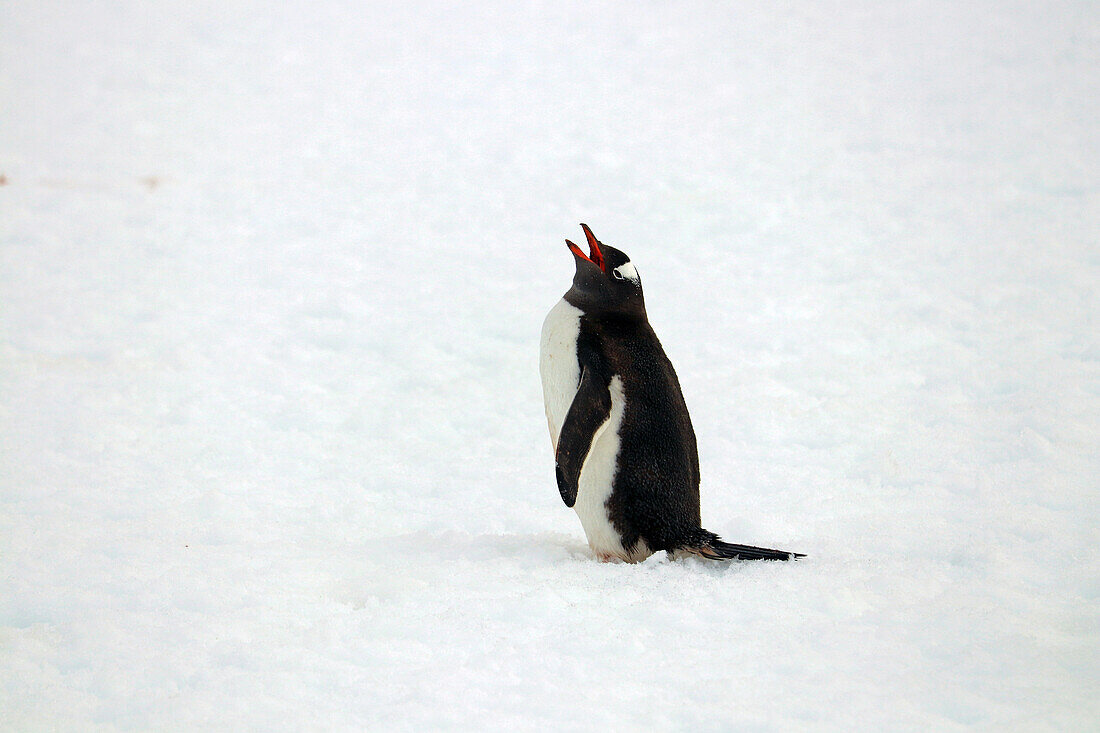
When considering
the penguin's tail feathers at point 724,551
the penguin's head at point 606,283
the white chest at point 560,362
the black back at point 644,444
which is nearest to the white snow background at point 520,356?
the penguin's tail feathers at point 724,551

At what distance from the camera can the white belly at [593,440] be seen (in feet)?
9.34

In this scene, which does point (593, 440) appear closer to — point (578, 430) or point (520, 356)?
point (578, 430)

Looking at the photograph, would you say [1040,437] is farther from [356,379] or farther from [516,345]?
[356,379]

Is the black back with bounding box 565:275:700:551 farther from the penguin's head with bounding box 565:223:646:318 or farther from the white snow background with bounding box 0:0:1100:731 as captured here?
the white snow background with bounding box 0:0:1100:731

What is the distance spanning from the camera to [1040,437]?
14.1 feet

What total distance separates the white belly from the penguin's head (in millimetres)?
66

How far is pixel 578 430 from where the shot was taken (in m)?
2.72

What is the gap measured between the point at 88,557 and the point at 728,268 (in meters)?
5.02

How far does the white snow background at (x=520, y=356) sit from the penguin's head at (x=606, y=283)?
0.78 m

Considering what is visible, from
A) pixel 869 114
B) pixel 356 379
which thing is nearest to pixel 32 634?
pixel 356 379

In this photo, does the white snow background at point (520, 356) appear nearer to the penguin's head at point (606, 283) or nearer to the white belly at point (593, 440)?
the white belly at point (593, 440)

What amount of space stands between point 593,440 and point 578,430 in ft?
0.26

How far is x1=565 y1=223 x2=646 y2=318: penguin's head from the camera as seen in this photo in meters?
2.95

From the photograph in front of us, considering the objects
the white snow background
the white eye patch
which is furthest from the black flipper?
the white eye patch
